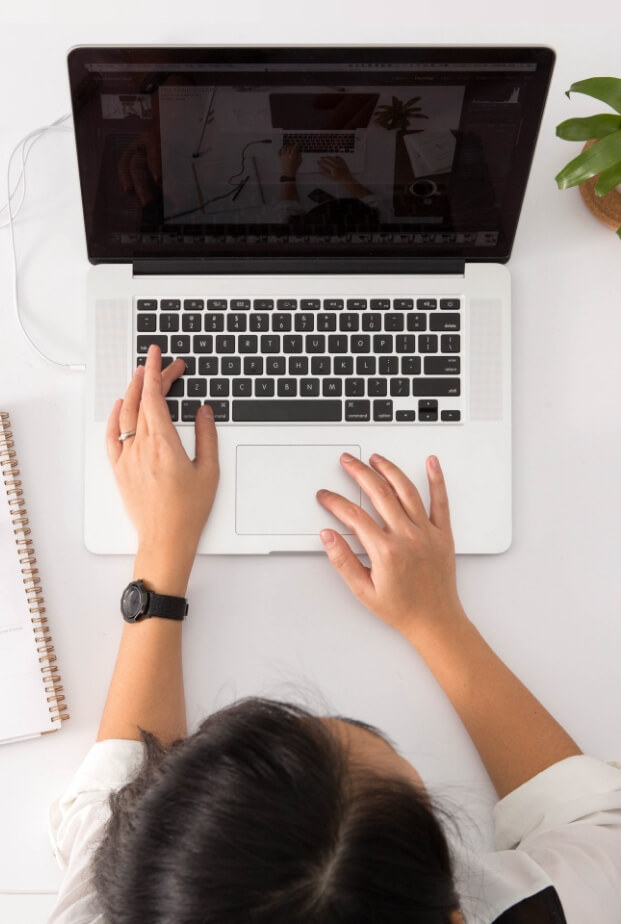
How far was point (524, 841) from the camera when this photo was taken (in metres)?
0.73

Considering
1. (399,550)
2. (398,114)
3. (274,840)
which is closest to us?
(274,840)

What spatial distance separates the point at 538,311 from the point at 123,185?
1.47ft

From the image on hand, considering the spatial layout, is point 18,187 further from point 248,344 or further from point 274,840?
point 274,840

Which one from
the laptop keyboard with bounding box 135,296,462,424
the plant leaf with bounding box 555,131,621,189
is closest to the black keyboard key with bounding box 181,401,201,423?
the laptop keyboard with bounding box 135,296,462,424

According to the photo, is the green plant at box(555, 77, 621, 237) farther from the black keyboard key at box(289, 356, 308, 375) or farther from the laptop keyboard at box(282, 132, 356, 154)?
the black keyboard key at box(289, 356, 308, 375)

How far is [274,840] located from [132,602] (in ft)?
1.11

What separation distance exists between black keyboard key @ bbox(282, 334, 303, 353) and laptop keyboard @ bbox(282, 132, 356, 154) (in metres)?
0.18

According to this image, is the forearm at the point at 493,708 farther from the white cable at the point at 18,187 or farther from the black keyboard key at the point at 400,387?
the white cable at the point at 18,187

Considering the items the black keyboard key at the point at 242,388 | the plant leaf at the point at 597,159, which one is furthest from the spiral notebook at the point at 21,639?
the plant leaf at the point at 597,159

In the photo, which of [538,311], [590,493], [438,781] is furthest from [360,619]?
[538,311]

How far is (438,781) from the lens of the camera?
0.78m

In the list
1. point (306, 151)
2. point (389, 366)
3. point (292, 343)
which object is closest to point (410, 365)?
point (389, 366)

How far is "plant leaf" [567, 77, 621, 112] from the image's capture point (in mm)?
702

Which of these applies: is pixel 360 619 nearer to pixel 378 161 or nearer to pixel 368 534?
pixel 368 534
